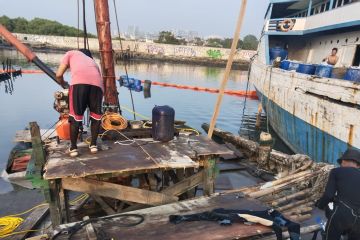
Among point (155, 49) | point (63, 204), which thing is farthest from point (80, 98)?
point (155, 49)

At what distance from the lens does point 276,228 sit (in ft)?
14.2

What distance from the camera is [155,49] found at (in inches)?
2995

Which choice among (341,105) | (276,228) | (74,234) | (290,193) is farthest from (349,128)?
(74,234)

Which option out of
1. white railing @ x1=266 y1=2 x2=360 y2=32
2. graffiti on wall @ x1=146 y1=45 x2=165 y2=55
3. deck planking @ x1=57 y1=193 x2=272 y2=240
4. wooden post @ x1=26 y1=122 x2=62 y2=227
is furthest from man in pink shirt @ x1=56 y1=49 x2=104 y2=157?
graffiti on wall @ x1=146 y1=45 x2=165 y2=55

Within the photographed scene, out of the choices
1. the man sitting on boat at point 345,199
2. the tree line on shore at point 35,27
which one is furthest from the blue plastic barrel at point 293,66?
the tree line on shore at point 35,27

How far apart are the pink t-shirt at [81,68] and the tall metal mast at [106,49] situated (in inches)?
133

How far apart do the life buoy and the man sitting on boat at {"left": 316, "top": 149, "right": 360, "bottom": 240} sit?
16.8m

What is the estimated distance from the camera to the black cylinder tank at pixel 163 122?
20.4 feet

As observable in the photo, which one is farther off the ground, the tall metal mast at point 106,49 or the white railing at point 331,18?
the white railing at point 331,18

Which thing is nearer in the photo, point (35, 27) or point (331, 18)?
point (331, 18)

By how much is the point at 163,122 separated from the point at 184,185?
1.41m

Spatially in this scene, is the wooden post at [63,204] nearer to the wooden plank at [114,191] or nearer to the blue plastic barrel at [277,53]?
the wooden plank at [114,191]

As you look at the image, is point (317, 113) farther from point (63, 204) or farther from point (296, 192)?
point (63, 204)

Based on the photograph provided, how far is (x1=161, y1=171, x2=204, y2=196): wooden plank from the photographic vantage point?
5906mm
